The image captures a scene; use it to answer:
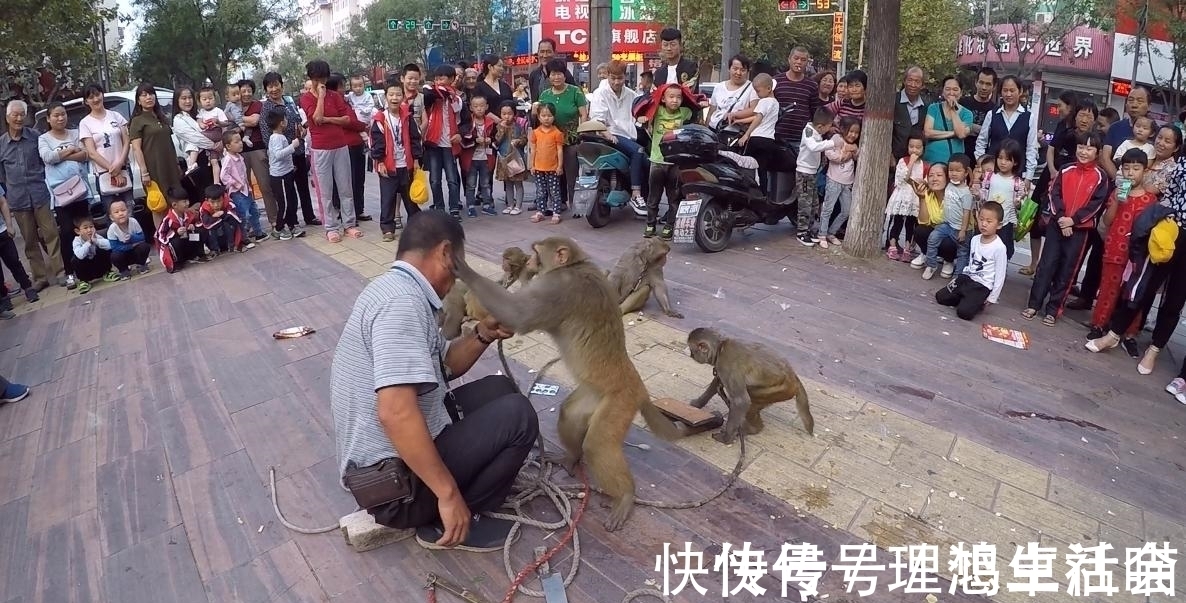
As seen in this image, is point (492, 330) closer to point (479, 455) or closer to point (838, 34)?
point (479, 455)

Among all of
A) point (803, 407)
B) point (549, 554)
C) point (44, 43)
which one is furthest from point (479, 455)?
point (44, 43)

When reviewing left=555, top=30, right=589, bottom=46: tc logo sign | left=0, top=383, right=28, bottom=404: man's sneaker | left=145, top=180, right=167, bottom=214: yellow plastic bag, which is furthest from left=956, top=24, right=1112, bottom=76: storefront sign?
left=0, top=383, right=28, bottom=404: man's sneaker

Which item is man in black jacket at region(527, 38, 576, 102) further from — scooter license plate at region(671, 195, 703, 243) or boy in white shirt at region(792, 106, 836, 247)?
boy in white shirt at region(792, 106, 836, 247)

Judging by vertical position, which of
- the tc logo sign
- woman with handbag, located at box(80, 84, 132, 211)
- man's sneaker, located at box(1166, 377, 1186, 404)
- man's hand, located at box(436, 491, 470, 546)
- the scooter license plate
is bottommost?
man's sneaker, located at box(1166, 377, 1186, 404)

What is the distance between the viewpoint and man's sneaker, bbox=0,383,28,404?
5.07 meters

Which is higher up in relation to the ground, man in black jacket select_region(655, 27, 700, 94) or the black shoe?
man in black jacket select_region(655, 27, 700, 94)

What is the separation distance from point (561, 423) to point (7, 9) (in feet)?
51.0

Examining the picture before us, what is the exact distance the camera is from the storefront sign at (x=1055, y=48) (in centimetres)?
2995

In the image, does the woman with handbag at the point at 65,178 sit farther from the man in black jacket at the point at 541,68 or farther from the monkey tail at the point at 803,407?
the monkey tail at the point at 803,407

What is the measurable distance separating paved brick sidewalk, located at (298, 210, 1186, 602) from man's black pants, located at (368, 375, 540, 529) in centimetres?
133

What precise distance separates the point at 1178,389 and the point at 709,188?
13.9 ft

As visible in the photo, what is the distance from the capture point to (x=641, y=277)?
604 cm

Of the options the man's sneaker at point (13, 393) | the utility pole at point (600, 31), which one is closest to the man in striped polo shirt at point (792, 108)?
the utility pole at point (600, 31)

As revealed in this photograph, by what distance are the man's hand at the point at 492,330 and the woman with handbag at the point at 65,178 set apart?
264 inches
